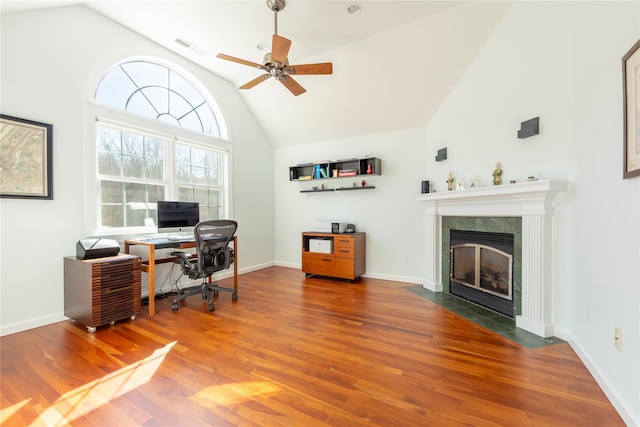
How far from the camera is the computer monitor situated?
128 inches

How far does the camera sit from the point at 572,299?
2.21 metres

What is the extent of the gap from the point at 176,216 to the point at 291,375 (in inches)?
100

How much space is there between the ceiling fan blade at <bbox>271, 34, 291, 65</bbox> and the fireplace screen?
304 centimetres

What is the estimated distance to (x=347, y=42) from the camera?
11.1 ft

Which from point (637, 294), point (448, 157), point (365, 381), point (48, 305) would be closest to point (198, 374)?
point (365, 381)

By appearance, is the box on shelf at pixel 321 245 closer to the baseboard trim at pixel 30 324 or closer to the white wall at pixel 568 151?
the white wall at pixel 568 151

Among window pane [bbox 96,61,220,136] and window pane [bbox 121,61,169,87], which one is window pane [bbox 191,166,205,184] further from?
window pane [bbox 121,61,169,87]

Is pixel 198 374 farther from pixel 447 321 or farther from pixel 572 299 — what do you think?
pixel 572 299

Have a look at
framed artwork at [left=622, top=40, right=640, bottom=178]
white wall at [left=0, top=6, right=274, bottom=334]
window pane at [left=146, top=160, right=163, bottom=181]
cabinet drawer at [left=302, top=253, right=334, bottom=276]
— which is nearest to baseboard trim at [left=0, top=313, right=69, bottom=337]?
white wall at [left=0, top=6, right=274, bottom=334]

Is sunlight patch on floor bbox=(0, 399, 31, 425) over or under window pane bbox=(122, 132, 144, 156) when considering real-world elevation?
under

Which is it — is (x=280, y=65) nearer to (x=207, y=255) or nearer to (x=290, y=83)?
(x=290, y=83)

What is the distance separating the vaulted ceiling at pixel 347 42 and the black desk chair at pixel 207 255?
230 centimetres

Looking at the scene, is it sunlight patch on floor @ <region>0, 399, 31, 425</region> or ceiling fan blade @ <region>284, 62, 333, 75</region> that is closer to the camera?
sunlight patch on floor @ <region>0, 399, 31, 425</region>

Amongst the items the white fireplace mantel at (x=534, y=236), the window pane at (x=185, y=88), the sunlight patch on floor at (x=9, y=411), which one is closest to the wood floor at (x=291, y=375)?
the sunlight patch on floor at (x=9, y=411)
